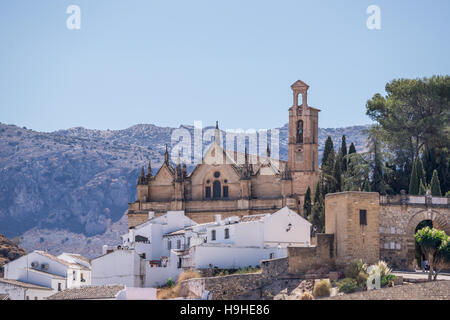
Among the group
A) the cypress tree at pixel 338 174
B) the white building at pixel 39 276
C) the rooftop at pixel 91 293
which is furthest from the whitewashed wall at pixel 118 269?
the cypress tree at pixel 338 174

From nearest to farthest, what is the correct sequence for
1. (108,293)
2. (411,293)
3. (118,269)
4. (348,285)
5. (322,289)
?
1. (411,293)
2. (348,285)
3. (322,289)
4. (108,293)
5. (118,269)

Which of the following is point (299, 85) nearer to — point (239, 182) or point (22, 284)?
point (239, 182)

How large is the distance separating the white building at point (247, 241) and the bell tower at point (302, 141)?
20844 mm

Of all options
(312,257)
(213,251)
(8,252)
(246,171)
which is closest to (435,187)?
(312,257)

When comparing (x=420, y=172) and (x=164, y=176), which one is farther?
(x=164, y=176)

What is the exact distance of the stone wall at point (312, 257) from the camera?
2122 inches

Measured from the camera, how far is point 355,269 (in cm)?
5197

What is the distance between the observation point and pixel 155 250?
6838cm

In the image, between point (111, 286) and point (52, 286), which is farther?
point (52, 286)

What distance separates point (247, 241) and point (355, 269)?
11401 mm

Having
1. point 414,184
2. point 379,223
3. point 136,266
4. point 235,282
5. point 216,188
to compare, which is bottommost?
point 235,282
